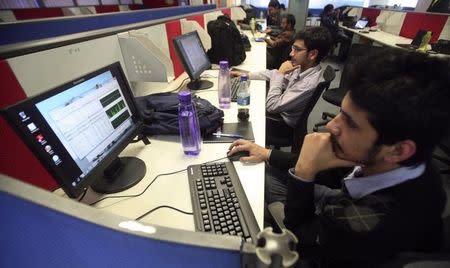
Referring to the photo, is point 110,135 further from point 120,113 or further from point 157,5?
point 157,5

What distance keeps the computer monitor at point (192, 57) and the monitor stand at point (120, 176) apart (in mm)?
822

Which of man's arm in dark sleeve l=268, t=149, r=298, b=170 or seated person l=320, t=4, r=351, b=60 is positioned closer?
man's arm in dark sleeve l=268, t=149, r=298, b=170

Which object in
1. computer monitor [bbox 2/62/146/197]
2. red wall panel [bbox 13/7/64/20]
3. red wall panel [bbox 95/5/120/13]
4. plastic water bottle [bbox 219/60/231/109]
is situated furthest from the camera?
red wall panel [bbox 95/5/120/13]

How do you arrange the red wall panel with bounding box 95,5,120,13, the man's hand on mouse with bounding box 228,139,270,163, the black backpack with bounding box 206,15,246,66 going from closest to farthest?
1. the man's hand on mouse with bounding box 228,139,270,163
2. the black backpack with bounding box 206,15,246,66
3. the red wall panel with bounding box 95,5,120,13

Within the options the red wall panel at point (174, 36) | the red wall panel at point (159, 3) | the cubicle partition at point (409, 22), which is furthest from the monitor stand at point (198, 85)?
the cubicle partition at point (409, 22)

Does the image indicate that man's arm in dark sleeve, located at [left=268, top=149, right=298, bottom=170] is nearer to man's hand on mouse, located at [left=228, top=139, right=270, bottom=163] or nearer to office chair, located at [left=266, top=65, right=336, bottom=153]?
man's hand on mouse, located at [left=228, top=139, right=270, bottom=163]

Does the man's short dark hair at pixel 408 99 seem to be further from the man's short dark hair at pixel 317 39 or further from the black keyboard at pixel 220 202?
the man's short dark hair at pixel 317 39

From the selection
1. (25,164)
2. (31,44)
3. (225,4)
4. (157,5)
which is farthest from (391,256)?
(225,4)

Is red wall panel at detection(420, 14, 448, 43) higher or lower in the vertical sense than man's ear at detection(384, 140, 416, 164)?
lower

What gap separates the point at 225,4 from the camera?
189 inches

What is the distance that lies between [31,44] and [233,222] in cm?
84

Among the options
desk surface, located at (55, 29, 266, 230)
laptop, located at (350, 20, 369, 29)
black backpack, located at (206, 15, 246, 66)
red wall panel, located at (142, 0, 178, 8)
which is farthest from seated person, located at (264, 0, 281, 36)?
desk surface, located at (55, 29, 266, 230)

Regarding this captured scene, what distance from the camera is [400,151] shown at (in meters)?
0.61

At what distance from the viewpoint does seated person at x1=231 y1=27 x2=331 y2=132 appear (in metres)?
1.47
